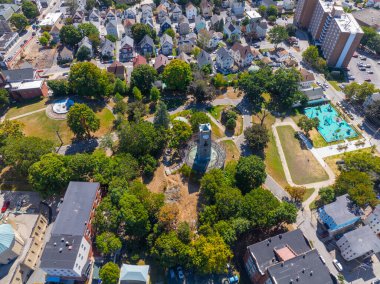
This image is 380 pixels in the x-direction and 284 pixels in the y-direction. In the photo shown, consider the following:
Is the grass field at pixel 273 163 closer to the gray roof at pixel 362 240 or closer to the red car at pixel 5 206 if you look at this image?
the gray roof at pixel 362 240

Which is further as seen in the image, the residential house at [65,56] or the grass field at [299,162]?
the residential house at [65,56]

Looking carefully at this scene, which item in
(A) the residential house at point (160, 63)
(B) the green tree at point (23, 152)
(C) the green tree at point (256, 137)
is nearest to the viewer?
(B) the green tree at point (23, 152)

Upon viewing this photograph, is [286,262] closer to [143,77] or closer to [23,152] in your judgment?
[23,152]

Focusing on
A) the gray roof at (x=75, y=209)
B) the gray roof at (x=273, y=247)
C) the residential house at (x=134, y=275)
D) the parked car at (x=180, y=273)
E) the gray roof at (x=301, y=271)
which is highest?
the gray roof at (x=301, y=271)

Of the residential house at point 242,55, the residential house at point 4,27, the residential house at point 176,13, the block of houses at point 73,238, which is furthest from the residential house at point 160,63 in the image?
the residential house at point 4,27

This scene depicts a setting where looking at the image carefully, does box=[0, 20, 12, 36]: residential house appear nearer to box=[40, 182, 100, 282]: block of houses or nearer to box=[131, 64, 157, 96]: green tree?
box=[131, 64, 157, 96]: green tree

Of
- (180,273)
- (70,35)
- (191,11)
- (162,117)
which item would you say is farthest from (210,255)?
(191,11)

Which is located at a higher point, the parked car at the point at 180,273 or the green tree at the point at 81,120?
the green tree at the point at 81,120
